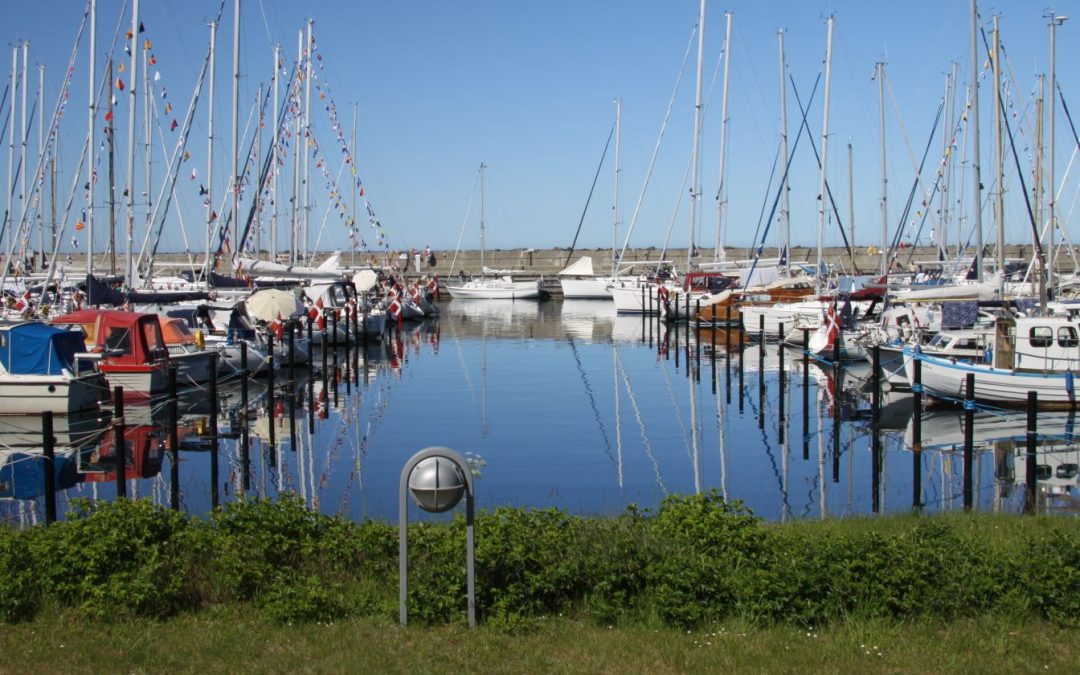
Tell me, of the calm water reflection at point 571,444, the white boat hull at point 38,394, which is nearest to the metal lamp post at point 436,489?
the calm water reflection at point 571,444

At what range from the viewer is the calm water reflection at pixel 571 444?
19438 mm

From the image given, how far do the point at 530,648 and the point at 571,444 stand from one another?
16683 mm

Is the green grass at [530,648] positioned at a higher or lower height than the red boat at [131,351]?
lower

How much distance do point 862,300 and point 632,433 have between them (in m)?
24.1

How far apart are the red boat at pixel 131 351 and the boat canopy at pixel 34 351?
1.85 metres

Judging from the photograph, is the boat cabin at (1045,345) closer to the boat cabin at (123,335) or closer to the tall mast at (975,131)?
the tall mast at (975,131)

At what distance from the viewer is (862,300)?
1871 inches

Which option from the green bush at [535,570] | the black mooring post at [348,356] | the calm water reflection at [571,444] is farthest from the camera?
the black mooring post at [348,356]

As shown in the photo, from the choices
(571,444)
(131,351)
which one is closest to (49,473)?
(571,444)

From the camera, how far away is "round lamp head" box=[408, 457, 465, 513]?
343 inches

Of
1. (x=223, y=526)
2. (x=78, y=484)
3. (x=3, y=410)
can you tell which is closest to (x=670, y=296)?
(x=3, y=410)

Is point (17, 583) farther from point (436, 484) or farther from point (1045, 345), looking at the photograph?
point (1045, 345)

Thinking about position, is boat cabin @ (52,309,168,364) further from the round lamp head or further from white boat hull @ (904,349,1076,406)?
the round lamp head

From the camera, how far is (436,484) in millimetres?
8711
